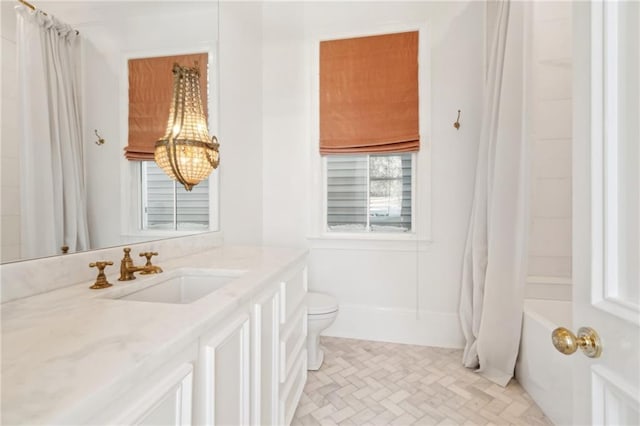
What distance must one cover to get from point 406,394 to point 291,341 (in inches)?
32.5

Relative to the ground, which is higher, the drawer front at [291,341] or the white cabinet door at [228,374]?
the white cabinet door at [228,374]

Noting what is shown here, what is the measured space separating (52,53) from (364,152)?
190 cm

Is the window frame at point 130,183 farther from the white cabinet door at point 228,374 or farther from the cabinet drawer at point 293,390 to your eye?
the cabinet drawer at point 293,390

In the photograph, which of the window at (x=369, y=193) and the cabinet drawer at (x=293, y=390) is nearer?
the cabinet drawer at (x=293, y=390)

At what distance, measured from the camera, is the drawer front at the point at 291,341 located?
1.28 metres

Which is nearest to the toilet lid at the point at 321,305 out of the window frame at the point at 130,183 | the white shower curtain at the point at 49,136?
the window frame at the point at 130,183

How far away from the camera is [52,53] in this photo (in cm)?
91

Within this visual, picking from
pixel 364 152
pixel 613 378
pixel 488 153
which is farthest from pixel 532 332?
pixel 364 152

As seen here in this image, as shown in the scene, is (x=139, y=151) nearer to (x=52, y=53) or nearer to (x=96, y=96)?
(x=96, y=96)

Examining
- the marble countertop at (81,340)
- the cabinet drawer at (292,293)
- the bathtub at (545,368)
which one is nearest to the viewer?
the marble countertop at (81,340)

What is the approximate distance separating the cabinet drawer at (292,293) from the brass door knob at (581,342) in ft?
3.04

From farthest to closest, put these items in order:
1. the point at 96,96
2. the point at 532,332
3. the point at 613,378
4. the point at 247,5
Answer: the point at 247,5 < the point at 532,332 < the point at 96,96 < the point at 613,378

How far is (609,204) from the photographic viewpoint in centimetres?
55

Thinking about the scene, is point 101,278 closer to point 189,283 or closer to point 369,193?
point 189,283
